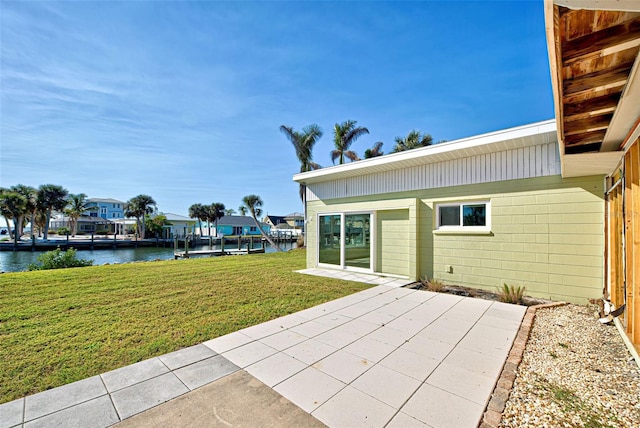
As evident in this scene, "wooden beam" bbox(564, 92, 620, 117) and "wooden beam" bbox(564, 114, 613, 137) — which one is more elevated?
"wooden beam" bbox(564, 92, 620, 117)

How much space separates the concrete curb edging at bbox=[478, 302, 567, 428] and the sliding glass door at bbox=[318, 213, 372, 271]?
4554 mm

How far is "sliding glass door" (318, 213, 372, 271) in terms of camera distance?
8109 millimetres

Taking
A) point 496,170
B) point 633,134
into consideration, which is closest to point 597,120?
point 633,134

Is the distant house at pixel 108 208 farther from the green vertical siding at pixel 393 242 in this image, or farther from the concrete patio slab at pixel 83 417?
the concrete patio slab at pixel 83 417

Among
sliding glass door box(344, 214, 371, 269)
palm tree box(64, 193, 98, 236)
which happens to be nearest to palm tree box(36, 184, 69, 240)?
palm tree box(64, 193, 98, 236)

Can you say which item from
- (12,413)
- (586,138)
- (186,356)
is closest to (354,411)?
(186,356)

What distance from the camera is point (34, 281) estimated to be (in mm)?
6773

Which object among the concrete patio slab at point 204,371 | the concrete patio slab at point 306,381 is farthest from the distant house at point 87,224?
the concrete patio slab at point 204,371

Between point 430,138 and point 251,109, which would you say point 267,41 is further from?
point 430,138

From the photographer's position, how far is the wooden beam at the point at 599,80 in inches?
79.4

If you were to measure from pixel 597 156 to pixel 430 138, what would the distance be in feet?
57.9

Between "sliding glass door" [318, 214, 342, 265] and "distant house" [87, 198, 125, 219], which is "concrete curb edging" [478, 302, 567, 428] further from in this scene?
"distant house" [87, 198, 125, 219]

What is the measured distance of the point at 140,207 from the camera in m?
37.4

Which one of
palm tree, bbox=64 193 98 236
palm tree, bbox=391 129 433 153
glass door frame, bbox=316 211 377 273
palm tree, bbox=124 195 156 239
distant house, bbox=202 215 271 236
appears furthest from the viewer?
distant house, bbox=202 215 271 236
